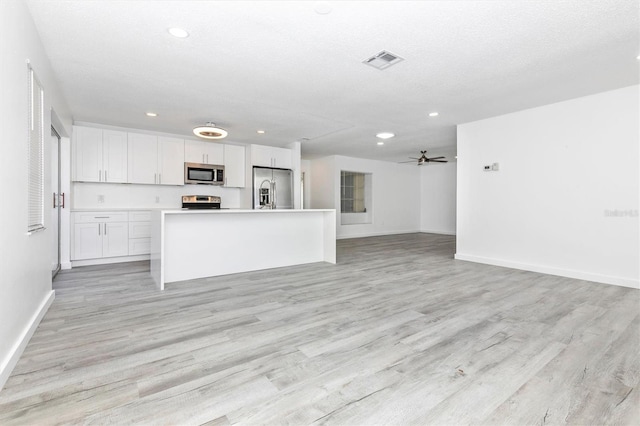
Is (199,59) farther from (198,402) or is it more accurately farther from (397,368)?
(397,368)

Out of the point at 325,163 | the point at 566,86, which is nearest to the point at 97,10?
the point at 566,86

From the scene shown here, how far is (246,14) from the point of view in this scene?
228 centimetres

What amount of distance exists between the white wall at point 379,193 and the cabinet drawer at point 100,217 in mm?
5054

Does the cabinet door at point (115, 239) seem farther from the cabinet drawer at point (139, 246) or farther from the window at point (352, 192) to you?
the window at point (352, 192)

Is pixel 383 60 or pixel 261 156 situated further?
pixel 261 156

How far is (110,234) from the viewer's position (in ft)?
17.1

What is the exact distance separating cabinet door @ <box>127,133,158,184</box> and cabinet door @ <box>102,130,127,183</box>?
9 cm

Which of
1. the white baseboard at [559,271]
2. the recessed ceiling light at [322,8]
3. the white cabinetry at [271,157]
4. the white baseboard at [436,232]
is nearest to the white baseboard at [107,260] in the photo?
the white cabinetry at [271,157]

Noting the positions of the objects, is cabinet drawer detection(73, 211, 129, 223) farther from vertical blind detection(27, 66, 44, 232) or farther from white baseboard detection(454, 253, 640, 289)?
white baseboard detection(454, 253, 640, 289)

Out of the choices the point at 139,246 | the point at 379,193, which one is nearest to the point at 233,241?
the point at 139,246

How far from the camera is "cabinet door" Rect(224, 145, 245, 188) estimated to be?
661 centimetres

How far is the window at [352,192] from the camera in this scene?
30.4 ft

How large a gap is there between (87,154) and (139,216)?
4.30 feet

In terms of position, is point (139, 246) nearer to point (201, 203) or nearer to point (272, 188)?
point (201, 203)
